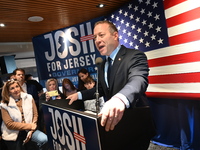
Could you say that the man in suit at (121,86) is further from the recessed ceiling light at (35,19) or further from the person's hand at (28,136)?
the recessed ceiling light at (35,19)

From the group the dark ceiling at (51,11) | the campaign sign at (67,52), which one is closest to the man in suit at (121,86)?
the dark ceiling at (51,11)

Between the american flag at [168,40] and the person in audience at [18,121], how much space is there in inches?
77.7

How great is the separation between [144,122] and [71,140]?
0.39 metres

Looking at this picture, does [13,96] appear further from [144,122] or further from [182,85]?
[182,85]

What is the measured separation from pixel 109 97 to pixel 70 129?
41 centimetres

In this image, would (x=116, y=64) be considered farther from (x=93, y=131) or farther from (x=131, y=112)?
(x=93, y=131)

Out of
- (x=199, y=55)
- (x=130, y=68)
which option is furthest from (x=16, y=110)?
(x=199, y=55)

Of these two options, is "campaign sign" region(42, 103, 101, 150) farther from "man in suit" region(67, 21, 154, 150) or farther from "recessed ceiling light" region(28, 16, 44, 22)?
"recessed ceiling light" region(28, 16, 44, 22)

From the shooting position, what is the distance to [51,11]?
3119 millimetres

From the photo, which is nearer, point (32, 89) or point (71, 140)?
point (71, 140)

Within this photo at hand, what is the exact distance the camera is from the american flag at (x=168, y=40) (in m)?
2.17

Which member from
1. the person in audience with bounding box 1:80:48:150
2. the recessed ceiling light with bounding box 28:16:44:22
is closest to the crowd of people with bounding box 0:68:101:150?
the person in audience with bounding box 1:80:48:150

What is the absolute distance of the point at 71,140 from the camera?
2.84ft

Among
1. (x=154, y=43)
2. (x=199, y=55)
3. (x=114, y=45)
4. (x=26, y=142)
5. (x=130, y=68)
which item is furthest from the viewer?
(x=154, y=43)
